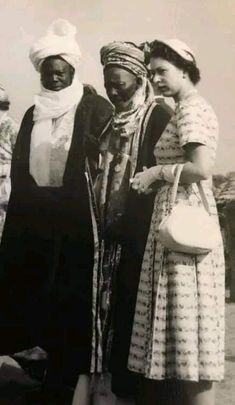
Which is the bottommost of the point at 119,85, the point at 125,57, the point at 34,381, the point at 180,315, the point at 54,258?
the point at 34,381

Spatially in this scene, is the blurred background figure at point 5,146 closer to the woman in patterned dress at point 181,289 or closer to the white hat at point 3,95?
the white hat at point 3,95

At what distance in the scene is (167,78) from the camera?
243cm

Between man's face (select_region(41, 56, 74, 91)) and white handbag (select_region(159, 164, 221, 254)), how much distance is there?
2.23 feet

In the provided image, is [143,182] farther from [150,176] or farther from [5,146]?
[5,146]

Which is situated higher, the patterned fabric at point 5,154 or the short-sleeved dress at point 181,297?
the patterned fabric at point 5,154

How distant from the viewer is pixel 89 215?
2553 millimetres

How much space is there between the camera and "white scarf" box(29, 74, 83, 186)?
104 inches

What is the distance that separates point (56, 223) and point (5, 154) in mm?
388

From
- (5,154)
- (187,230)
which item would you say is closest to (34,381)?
(5,154)

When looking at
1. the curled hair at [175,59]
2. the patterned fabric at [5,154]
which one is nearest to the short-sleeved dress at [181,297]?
the curled hair at [175,59]

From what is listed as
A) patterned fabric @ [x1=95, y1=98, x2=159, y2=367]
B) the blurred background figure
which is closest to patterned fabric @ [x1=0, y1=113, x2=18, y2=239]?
the blurred background figure

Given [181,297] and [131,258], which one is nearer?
[181,297]

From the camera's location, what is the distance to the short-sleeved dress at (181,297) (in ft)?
7.28

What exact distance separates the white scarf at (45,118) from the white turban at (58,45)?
0.30 ft
